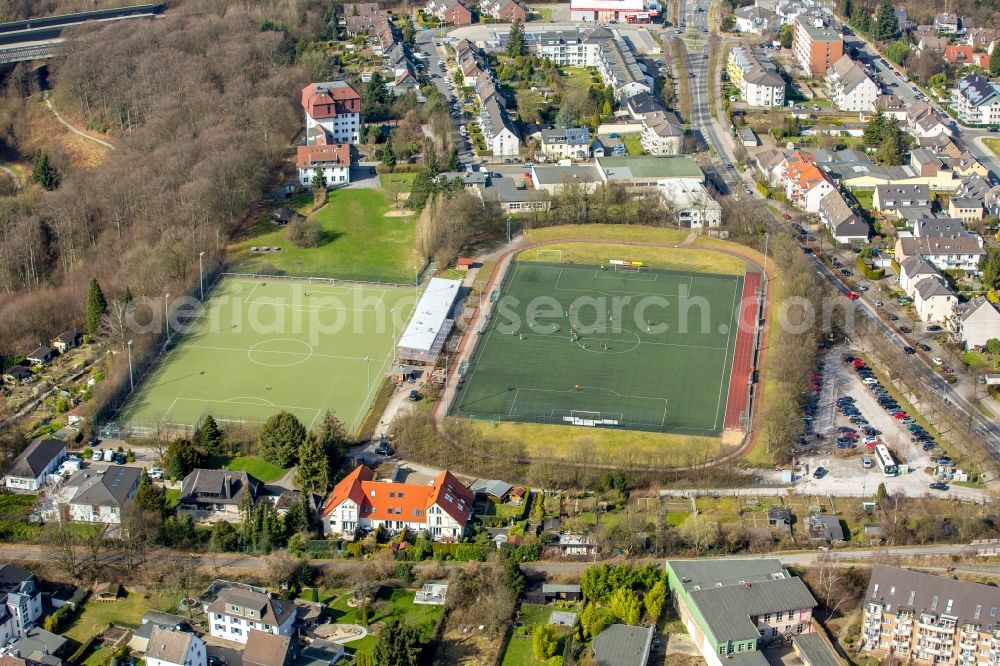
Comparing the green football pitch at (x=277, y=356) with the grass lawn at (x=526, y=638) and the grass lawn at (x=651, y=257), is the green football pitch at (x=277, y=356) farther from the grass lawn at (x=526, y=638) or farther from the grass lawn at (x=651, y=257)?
the grass lawn at (x=526, y=638)

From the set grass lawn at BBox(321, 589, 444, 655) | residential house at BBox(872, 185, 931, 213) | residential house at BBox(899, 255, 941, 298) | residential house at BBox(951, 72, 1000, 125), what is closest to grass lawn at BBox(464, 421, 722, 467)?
grass lawn at BBox(321, 589, 444, 655)

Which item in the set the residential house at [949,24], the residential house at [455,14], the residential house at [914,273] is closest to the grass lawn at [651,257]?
the residential house at [914,273]

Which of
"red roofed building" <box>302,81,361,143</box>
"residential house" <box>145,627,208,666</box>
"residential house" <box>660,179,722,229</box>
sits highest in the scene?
"red roofed building" <box>302,81,361,143</box>

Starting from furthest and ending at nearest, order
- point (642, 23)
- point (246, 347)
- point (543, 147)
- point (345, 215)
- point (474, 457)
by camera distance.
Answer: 1. point (642, 23)
2. point (543, 147)
3. point (345, 215)
4. point (246, 347)
5. point (474, 457)

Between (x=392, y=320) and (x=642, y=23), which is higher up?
(x=642, y=23)

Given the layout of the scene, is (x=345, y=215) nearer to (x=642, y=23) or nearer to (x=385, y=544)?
(x=385, y=544)

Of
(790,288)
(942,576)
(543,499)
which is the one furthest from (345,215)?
(942,576)

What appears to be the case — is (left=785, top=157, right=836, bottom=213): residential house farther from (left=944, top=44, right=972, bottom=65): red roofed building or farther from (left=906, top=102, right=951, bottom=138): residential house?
(left=944, top=44, right=972, bottom=65): red roofed building
